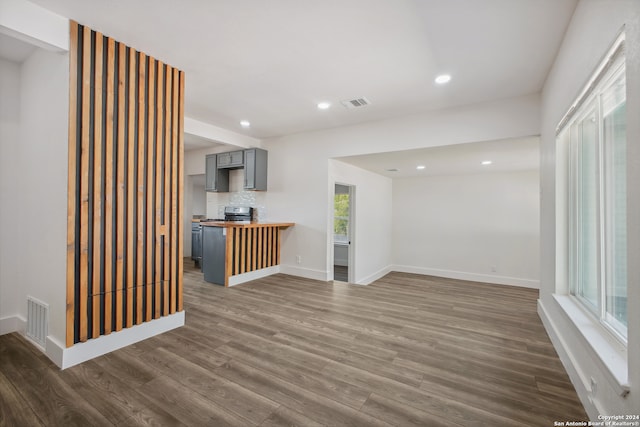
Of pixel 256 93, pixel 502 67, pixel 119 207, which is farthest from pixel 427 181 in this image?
pixel 119 207

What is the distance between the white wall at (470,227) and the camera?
554cm

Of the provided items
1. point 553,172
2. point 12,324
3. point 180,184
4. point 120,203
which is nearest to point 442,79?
point 553,172

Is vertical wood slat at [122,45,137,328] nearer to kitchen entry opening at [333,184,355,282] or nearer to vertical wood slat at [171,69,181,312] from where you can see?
vertical wood slat at [171,69,181,312]

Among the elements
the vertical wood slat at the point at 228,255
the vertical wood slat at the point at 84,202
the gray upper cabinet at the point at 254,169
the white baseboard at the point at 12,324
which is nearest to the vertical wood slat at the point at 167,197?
the vertical wood slat at the point at 84,202

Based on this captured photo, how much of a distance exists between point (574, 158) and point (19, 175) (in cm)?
506

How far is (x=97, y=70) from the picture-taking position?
229 centimetres

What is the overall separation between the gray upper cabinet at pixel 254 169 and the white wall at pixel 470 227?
3.51 m

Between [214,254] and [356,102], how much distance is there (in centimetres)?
321

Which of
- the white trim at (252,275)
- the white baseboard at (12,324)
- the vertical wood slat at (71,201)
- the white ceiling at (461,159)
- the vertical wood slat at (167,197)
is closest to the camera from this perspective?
the vertical wood slat at (71,201)

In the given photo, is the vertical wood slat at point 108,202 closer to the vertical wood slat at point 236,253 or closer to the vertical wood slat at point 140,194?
the vertical wood slat at point 140,194

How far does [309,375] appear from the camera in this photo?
2.06 meters

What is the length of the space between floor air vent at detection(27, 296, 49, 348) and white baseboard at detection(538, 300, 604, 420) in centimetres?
388

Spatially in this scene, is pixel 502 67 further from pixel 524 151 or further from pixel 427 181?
pixel 427 181

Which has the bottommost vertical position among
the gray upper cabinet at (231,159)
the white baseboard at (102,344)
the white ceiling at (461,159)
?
the white baseboard at (102,344)
